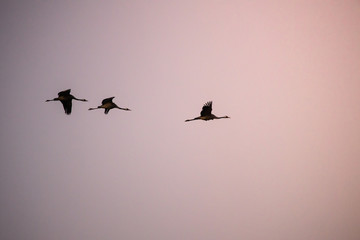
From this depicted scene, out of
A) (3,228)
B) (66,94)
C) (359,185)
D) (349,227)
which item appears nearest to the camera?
(66,94)

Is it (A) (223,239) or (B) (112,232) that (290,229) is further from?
(B) (112,232)

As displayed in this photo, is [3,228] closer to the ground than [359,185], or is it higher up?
closer to the ground

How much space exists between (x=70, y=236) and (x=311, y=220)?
15416 mm

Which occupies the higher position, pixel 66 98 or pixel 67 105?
pixel 66 98

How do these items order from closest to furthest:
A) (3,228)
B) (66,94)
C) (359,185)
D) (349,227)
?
(66,94) < (3,228) < (359,185) < (349,227)

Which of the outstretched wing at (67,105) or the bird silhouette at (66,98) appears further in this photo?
the outstretched wing at (67,105)

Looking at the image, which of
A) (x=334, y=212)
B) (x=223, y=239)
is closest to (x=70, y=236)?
(x=223, y=239)

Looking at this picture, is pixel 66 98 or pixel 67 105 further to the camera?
pixel 67 105

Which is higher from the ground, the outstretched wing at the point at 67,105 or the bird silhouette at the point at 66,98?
the bird silhouette at the point at 66,98

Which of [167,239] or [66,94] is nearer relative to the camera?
[66,94]

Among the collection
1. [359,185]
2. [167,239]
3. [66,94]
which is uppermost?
[66,94]

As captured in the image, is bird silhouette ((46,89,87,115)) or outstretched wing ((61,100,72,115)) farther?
outstretched wing ((61,100,72,115))

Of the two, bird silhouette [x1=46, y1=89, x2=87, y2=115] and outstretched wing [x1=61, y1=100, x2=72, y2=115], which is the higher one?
bird silhouette [x1=46, y1=89, x2=87, y2=115]

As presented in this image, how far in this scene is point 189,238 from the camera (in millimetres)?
16438
